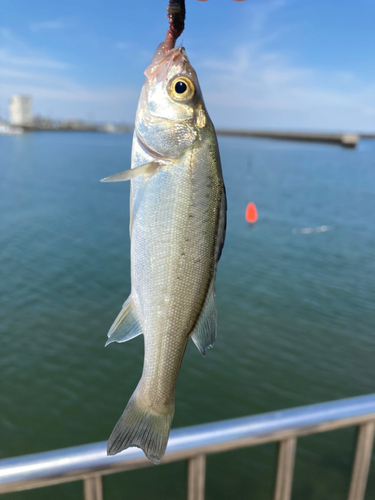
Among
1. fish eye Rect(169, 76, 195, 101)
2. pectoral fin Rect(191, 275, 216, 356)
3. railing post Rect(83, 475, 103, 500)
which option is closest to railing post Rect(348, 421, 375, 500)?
pectoral fin Rect(191, 275, 216, 356)

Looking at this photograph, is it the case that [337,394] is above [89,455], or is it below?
below

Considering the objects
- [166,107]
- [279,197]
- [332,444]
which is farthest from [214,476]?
[279,197]

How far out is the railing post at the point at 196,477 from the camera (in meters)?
1.72

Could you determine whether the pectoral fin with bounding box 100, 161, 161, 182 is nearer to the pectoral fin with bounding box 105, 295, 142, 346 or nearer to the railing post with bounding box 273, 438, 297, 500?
the pectoral fin with bounding box 105, 295, 142, 346

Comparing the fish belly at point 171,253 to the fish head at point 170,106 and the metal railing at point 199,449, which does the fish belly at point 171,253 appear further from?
the metal railing at point 199,449

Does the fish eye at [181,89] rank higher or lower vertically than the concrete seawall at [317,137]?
lower

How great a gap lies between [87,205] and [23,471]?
2333 centimetres

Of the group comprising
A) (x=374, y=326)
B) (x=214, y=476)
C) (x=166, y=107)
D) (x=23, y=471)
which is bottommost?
(x=214, y=476)

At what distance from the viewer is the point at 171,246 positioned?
135cm

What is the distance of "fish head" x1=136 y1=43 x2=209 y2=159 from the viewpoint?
4.56 feet

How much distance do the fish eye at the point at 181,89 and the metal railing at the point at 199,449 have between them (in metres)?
1.29

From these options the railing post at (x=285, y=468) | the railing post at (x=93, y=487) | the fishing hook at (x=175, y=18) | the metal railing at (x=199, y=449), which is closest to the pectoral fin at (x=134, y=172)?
the fishing hook at (x=175, y=18)

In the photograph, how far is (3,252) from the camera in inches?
606

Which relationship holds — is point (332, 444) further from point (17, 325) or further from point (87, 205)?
point (87, 205)
